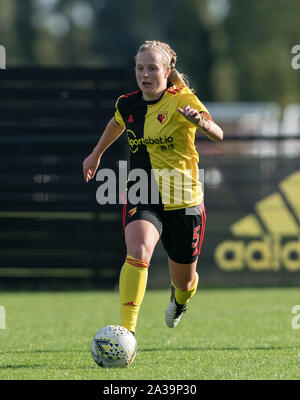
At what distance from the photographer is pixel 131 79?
1174 cm

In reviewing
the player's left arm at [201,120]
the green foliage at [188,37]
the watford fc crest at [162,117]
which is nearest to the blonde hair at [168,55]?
the watford fc crest at [162,117]

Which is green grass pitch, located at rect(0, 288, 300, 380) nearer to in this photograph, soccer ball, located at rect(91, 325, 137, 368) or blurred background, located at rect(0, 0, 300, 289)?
soccer ball, located at rect(91, 325, 137, 368)

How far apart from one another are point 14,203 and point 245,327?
471 centimetres

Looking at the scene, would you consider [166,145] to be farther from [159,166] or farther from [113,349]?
[113,349]

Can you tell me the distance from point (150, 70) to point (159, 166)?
718mm

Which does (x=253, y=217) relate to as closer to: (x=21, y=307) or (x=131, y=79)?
(x=131, y=79)

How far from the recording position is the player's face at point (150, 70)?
615cm

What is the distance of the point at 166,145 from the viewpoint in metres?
6.32

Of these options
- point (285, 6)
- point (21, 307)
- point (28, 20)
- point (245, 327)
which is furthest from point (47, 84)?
point (28, 20)

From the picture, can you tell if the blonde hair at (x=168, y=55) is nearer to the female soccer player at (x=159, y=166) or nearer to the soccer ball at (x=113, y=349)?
the female soccer player at (x=159, y=166)

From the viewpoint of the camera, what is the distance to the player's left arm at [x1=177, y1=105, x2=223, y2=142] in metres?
5.84

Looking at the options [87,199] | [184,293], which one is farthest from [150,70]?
[87,199]

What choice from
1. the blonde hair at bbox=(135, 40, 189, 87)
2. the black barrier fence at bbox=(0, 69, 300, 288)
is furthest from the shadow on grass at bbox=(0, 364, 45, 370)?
the black barrier fence at bbox=(0, 69, 300, 288)

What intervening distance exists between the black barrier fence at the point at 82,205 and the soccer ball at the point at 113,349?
5.91 m
